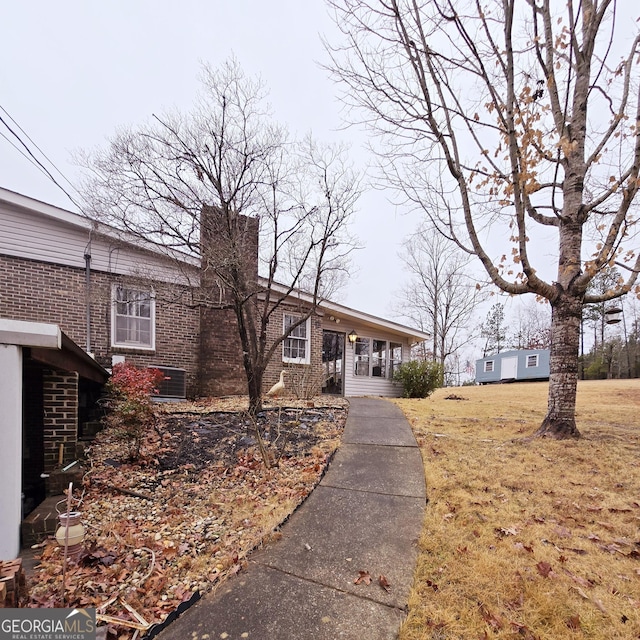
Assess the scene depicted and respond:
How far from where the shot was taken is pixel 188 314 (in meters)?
9.36

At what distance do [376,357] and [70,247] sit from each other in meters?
10.7

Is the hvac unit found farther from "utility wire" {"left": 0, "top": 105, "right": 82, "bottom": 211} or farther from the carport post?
the carport post

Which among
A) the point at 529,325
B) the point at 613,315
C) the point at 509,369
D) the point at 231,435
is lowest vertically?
the point at 509,369

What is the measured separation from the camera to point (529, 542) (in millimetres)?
2875

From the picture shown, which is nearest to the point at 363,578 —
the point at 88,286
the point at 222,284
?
the point at 222,284

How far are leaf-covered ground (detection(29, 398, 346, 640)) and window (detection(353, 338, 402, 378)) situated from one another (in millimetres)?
6964

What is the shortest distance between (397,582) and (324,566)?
553 mm

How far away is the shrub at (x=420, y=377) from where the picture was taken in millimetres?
12977

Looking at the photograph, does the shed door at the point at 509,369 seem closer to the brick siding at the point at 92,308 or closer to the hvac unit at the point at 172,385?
the brick siding at the point at 92,308

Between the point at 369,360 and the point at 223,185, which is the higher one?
the point at 223,185

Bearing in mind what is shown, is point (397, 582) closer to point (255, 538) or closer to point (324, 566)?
point (324, 566)

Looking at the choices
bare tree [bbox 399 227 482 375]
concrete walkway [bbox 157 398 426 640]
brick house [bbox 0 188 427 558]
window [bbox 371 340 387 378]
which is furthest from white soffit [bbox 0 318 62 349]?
bare tree [bbox 399 227 482 375]

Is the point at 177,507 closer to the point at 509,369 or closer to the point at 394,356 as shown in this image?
the point at 394,356

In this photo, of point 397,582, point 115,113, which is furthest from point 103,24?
point 397,582
